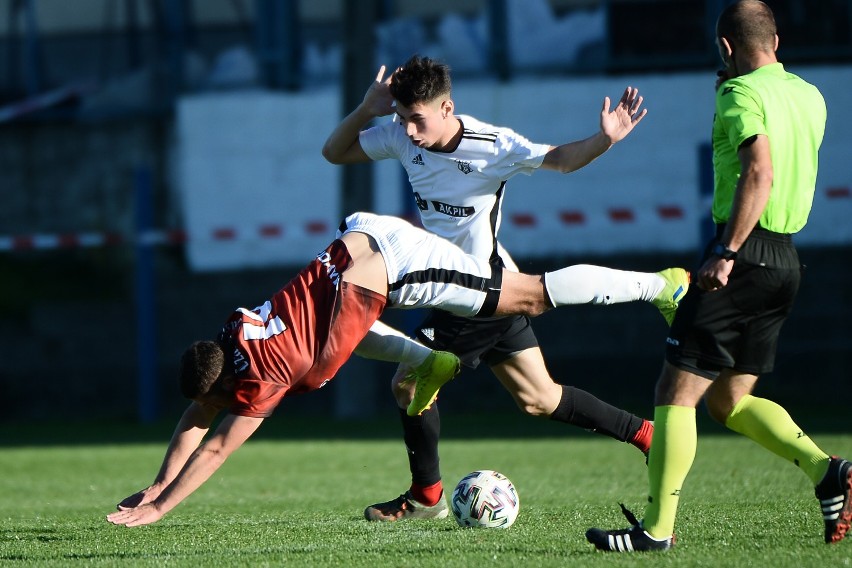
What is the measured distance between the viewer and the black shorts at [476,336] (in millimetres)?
6879

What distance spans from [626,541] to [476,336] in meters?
1.75

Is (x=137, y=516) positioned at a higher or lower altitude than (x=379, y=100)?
lower

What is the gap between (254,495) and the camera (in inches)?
342

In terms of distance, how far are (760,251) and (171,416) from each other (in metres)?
10.9

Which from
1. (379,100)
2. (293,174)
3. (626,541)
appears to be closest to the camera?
(626,541)

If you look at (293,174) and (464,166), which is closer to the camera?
(464,166)

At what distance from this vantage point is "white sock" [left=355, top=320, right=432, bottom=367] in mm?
6691

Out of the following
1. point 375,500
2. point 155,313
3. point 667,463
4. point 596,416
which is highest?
point 667,463

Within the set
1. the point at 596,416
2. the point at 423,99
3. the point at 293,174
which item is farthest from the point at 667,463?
the point at 293,174

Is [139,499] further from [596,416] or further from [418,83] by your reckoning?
[596,416]

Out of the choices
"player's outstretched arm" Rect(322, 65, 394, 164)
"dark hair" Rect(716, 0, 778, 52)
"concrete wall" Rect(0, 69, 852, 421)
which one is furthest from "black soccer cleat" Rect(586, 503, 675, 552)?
"concrete wall" Rect(0, 69, 852, 421)

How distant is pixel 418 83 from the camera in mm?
6383

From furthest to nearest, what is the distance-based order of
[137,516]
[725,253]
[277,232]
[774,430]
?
[277,232] → [774,430] → [137,516] → [725,253]

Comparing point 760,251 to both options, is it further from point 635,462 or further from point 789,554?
point 635,462
